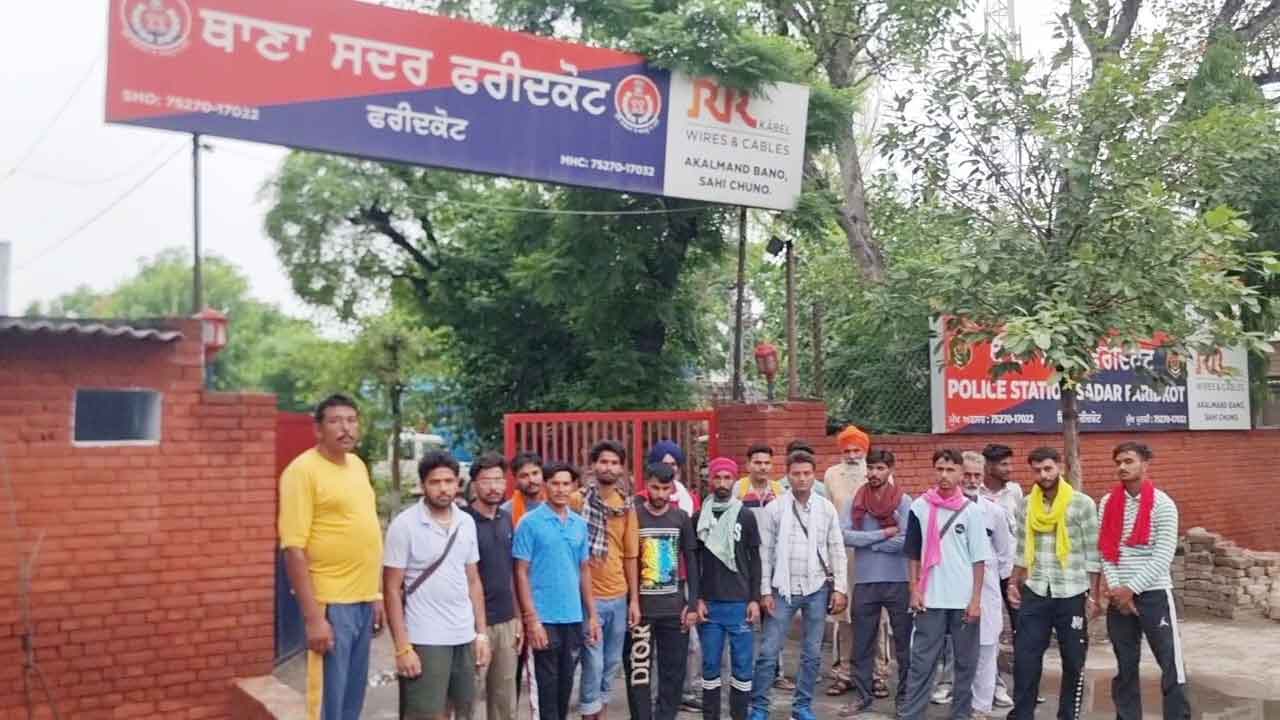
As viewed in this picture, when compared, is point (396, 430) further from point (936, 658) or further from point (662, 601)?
point (936, 658)

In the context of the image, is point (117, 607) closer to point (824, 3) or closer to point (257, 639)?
point (257, 639)

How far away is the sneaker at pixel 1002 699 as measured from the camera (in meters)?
7.38

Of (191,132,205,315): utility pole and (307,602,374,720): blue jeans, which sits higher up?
(191,132,205,315): utility pole

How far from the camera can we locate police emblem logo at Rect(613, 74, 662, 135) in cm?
898

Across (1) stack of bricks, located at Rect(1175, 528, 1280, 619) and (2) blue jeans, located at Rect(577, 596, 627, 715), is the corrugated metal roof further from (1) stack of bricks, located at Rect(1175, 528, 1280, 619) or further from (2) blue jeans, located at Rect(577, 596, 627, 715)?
(1) stack of bricks, located at Rect(1175, 528, 1280, 619)

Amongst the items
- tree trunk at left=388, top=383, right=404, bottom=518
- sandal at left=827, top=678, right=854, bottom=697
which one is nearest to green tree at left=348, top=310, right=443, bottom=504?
tree trunk at left=388, top=383, right=404, bottom=518

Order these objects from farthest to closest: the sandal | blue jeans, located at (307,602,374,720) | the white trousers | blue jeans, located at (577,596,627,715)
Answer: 1. the sandal
2. the white trousers
3. blue jeans, located at (577,596,627,715)
4. blue jeans, located at (307,602,374,720)

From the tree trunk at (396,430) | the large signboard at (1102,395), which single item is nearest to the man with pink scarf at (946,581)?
the large signboard at (1102,395)

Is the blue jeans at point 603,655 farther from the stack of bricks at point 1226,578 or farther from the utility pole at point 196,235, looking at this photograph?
the stack of bricks at point 1226,578

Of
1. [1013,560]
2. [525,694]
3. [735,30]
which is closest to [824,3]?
[735,30]

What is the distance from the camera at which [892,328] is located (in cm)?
966

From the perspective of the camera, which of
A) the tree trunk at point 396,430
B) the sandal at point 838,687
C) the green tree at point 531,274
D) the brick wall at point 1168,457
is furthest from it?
the tree trunk at point 396,430

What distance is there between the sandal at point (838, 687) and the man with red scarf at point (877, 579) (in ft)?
1.12

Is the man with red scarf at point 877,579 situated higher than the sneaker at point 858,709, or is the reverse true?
the man with red scarf at point 877,579
